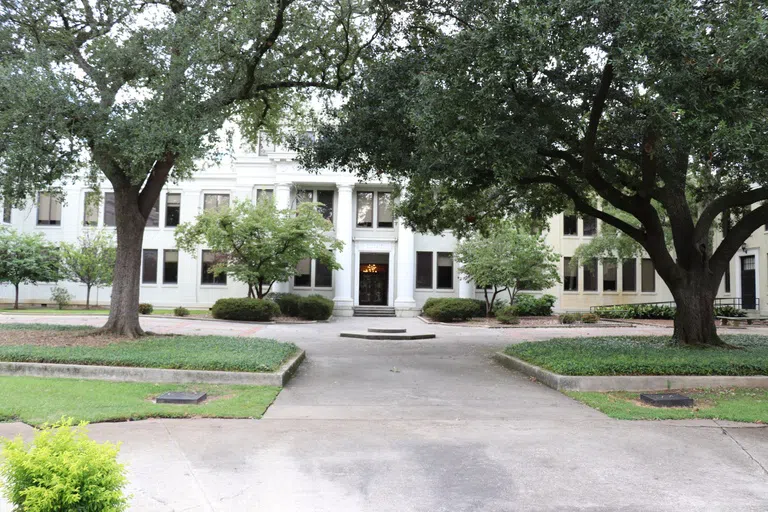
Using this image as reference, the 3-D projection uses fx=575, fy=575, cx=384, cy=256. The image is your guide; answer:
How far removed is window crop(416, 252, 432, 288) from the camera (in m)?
34.7

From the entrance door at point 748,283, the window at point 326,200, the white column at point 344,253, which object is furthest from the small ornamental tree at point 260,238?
the entrance door at point 748,283

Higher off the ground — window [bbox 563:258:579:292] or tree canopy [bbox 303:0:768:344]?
tree canopy [bbox 303:0:768:344]

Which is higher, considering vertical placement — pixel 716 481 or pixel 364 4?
pixel 364 4

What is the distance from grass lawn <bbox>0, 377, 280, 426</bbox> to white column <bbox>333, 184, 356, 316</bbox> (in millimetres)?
22919

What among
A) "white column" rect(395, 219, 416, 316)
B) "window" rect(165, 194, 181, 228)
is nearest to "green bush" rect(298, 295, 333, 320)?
"white column" rect(395, 219, 416, 316)

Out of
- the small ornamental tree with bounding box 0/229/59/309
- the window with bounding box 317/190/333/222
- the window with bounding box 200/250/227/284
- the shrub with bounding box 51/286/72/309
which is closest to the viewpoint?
the small ornamental tree with bounding box 0/229/59/309

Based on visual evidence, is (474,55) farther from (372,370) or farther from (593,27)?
(372,370)

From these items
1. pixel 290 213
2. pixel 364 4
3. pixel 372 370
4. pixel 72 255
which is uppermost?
pixel 364 4

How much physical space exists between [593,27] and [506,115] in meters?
2.40

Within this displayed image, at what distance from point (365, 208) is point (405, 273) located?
4.93 m

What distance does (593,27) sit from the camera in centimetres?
866

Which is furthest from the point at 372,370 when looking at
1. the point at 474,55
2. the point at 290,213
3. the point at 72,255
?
the point at 72,255

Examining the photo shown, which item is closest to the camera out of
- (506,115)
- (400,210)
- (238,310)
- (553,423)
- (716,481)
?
(716,481)

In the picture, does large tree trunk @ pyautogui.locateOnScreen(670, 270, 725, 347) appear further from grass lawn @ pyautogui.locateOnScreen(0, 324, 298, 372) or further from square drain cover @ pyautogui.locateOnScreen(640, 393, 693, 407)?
grass lawn @ pyautogui.locateOnScreen(0, 324, 298, 372)
